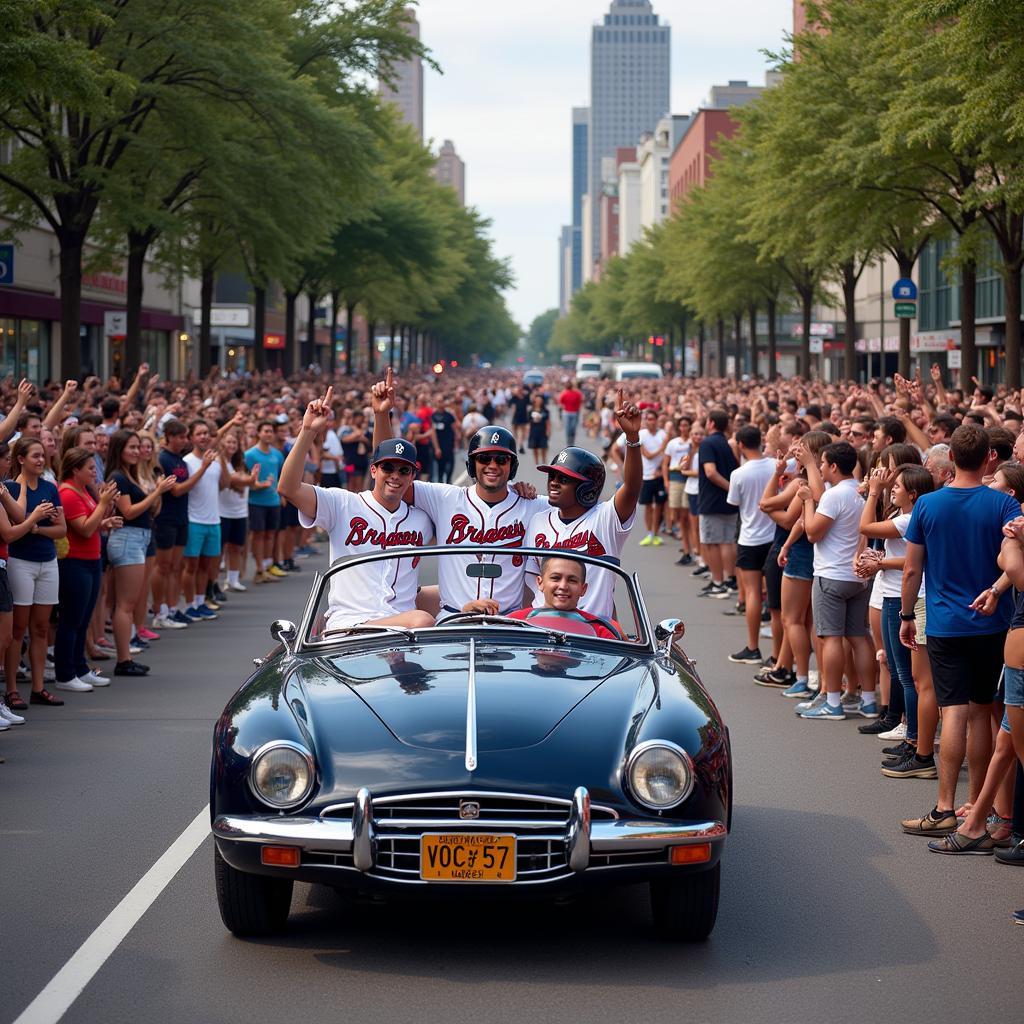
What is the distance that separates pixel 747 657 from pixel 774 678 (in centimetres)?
115

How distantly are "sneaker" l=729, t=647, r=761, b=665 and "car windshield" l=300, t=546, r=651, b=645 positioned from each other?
584cm

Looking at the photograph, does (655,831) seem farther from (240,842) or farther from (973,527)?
(973,527)

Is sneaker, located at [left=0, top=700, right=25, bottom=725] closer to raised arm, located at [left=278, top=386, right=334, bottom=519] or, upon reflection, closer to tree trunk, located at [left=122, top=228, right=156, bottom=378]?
raised arm, located at [left=278, top=386, right=334, bottom=519]

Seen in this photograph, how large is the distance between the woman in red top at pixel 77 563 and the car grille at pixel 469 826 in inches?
261

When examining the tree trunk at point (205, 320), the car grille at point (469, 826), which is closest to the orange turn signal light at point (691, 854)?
the car grille at point (469, 826)

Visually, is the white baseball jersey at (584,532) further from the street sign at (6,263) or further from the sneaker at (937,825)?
the street sign at (6,263)

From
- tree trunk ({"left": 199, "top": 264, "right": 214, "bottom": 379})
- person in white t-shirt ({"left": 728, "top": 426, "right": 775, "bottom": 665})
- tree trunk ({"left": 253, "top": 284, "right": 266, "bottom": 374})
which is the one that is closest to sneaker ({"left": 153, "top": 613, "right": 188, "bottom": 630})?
person in white t-shirt ({"left": 728, "top": 426, "right": 775, "bottom": 665})

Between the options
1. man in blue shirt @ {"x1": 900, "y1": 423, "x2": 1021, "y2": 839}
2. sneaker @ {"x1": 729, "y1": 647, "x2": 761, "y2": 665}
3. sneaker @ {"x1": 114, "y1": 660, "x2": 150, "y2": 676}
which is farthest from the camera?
sneaker @ {"x1": 729, "y1": 647, "x2": 761, "y2": 665}

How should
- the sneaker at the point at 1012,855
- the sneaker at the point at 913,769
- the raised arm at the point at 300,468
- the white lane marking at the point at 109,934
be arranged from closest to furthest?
the white lane marking at the point at 109,934 → the sneaker at the point at 1012,855 → the raised arm at the point at 300,468 → the sneaker at the point at 913,769

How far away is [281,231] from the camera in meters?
35.2

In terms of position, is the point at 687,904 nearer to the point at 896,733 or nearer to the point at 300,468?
the point at 300,468

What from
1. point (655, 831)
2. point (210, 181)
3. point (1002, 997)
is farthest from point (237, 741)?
point (210, 181)

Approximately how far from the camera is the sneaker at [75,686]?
485 inches

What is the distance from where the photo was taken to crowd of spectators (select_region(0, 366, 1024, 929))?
25.9 ft
